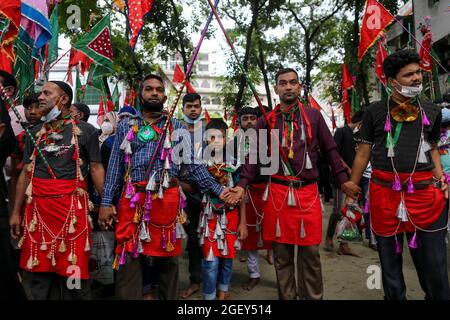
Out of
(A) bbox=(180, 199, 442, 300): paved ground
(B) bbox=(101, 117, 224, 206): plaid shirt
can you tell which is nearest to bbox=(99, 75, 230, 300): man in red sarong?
(B) bbox=(101, 117, 224, 206): plaid shirt

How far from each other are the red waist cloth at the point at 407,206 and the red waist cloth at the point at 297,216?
483mm

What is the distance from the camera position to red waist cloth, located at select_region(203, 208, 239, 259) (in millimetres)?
3676

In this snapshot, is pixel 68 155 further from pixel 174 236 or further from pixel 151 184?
pixel 174 236

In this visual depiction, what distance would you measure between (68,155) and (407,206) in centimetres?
265

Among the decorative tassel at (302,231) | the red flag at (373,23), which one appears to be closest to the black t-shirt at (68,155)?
the decorative tassel at (302,231)

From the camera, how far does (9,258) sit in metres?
2.37

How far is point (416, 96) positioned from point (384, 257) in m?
1.25

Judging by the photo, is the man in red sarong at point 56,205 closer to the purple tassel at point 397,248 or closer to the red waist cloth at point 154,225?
the red waist cloth at point 154,225

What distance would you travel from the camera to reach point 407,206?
2.89 metres

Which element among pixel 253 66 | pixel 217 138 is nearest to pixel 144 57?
pixel 253 66

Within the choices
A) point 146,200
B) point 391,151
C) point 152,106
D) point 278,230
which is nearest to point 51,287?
point 146,200

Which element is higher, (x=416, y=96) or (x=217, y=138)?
(x=416, y=96)

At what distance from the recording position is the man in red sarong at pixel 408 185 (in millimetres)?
2867
